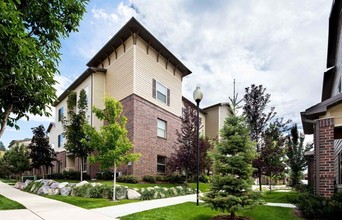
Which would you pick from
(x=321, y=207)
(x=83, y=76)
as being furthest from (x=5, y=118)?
(x=83, y=76)

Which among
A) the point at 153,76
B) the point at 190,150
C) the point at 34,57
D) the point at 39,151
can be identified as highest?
the point at 153,76

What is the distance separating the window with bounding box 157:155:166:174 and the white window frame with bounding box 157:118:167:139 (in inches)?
72.3

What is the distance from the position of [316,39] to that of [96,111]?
13812 mm

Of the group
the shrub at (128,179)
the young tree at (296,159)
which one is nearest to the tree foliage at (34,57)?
the shrub at (128,179)

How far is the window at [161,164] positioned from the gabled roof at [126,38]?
880 centimetres

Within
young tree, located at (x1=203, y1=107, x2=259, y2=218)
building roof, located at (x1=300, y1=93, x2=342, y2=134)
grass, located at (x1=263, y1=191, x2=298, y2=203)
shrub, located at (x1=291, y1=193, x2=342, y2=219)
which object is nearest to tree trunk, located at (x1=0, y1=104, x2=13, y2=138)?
young tree, located at (x1=203, y1=107, x2=259, y2=218)

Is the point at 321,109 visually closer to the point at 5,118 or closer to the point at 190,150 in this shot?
the point at 5,118

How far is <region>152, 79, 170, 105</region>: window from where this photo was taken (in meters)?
22.0

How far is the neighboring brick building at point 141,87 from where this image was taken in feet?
64.4

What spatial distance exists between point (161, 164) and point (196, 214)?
13.4 metres

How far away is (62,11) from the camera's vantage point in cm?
544

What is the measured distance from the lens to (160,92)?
22984 mm

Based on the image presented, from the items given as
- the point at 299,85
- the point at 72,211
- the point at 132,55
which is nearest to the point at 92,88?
the point at 132,55

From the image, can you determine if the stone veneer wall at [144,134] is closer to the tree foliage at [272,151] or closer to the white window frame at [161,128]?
the white window frame at [161,128]
